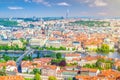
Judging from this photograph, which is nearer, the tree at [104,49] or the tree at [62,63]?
the tree at [62,63]

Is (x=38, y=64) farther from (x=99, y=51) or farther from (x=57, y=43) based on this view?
(x=57, y=43)

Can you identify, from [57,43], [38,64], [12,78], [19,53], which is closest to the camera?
[12,78]

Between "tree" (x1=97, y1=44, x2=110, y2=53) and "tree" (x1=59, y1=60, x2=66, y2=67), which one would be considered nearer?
"tree" (x1=59, y1=60, x2=66, y2=67)

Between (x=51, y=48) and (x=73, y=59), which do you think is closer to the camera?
(x=73, y=59)

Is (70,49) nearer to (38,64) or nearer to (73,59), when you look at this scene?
(73,59)

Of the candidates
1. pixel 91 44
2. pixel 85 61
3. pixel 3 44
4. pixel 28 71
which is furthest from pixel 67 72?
pixel 3 44

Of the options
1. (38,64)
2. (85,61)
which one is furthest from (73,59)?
(38,64)

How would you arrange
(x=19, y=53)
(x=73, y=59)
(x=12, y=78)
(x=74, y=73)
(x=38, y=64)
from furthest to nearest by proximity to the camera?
1. (x=19, y=53)
2. (x=73, y=59)
3. (x=38, y=64)
4. (x=74, y=73)
5. (x=12, y=78)

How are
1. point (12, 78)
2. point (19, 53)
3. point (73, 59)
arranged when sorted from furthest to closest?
point (19, 53), point (73, 59), point (12, 78)

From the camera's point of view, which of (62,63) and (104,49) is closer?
(62,63)
